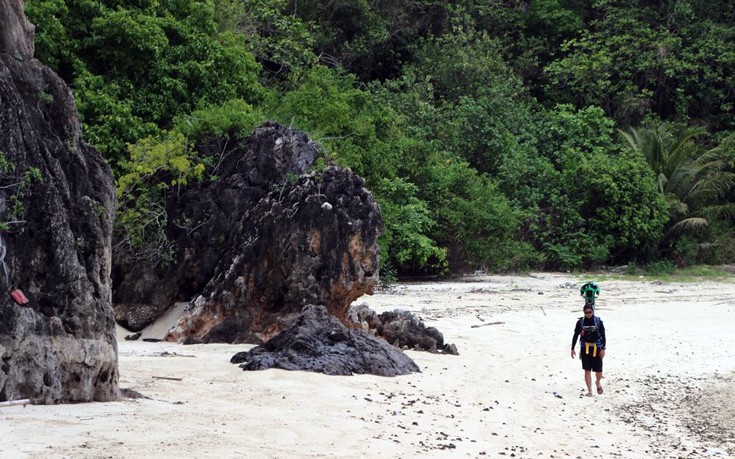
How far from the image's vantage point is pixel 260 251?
538 inches

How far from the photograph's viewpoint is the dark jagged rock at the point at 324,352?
35.5 feet

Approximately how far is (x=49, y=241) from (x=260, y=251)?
5926 millimetres

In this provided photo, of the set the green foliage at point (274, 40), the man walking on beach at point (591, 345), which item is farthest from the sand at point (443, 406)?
the green foliage at point (274, 40)

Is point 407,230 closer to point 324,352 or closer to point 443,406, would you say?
point 324,352

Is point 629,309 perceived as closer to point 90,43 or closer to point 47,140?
point 90,43

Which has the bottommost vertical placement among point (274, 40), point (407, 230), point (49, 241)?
point (49, 241)

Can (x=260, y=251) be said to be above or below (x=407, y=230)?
below

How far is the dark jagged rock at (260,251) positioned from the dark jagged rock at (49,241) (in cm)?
503

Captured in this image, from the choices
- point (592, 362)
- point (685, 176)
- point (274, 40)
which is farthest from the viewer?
point (685, 176)

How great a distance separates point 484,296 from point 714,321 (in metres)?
4.62

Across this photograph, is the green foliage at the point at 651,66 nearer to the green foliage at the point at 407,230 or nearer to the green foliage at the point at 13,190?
the green foliage at the point at 407,230

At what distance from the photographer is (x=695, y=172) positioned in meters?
29.4

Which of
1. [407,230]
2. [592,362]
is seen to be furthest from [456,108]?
[592,362]

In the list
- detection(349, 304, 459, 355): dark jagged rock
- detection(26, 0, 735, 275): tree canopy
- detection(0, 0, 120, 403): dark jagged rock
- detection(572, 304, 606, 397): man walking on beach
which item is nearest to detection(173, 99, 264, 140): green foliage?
detection(26, 0, 735, 275): tree canopy
